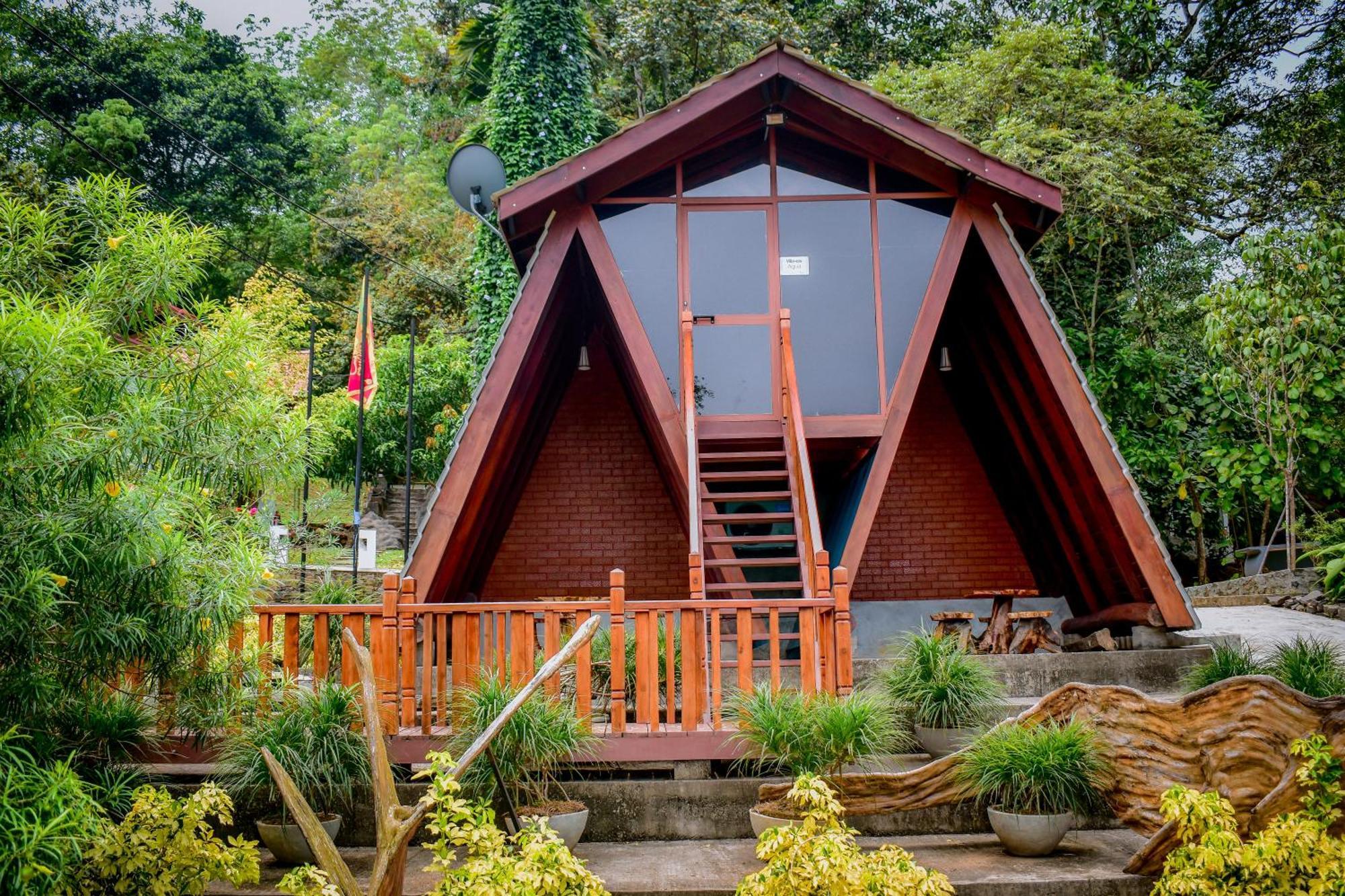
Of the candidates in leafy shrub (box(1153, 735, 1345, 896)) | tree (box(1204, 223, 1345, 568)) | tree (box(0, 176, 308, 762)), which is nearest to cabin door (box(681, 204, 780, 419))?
tree (box(0, 176, 308, 762))

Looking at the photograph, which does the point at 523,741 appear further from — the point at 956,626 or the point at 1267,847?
the point at 956,626

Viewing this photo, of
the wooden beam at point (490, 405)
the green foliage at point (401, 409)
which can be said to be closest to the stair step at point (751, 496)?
the wooden beam at point (490, 405)

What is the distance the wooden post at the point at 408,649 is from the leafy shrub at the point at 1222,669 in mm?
4636

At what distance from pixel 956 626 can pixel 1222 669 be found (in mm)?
1985

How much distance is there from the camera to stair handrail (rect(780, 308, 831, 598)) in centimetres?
616

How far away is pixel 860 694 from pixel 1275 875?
6.85ft

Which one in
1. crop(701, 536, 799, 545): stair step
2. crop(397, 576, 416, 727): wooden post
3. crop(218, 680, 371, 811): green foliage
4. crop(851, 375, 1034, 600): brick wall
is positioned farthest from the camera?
crop(851, 375, 1034, 600): brick wall

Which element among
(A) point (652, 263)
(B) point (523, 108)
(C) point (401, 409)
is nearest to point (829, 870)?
(A) point (652, 263)

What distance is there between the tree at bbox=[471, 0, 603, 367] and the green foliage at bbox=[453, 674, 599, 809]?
974 cm

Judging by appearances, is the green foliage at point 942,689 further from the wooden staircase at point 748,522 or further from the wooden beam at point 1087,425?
the wooden beam at point 1087,425

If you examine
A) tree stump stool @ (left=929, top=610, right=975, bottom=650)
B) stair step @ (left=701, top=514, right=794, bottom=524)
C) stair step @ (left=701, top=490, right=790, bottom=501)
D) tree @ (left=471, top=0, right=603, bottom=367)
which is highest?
tree @ (left=471, top=0, right=603, bottom=367)

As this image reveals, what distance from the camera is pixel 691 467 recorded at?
7.23 meters

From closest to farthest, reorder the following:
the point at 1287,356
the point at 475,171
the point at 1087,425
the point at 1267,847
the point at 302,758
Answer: the point at 1267,847 → the point at 302,758 → the point at 1087,425 → the point at 475,171 → the point at 1287,356

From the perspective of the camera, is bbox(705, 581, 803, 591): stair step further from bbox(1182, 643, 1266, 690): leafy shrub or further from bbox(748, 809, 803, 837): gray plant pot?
bbox(1182, 643, 1266, 690): leafy shrub
